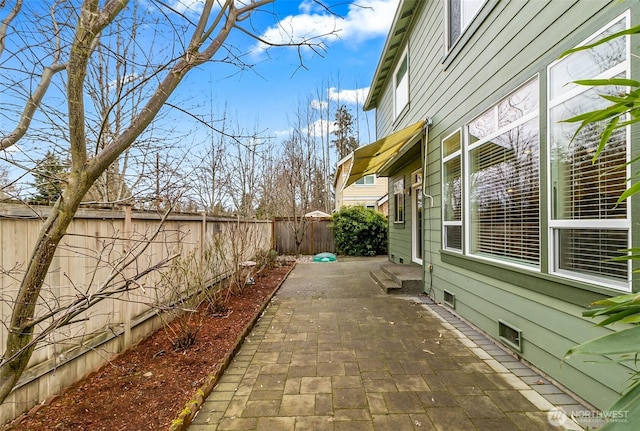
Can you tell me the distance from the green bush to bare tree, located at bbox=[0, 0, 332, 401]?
11.9m

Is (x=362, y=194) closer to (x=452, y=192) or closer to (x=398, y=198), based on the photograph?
(x=398, y=198)

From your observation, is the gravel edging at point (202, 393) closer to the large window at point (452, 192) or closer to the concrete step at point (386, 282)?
the concrete step at point (386, 282)

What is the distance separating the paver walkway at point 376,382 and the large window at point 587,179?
116cm

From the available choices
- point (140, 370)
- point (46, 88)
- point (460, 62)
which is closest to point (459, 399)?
→ point (140, 370)

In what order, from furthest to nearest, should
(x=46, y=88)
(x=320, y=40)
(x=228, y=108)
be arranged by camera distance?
1. (x=228, y=108)
2. (x=320, y=40)
3. (x=46, y=88)

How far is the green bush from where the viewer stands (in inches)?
542

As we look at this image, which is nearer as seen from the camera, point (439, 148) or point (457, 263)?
point (457, 263)

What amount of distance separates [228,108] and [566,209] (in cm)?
779

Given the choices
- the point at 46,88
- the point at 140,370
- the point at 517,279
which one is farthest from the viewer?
the point at 517,279

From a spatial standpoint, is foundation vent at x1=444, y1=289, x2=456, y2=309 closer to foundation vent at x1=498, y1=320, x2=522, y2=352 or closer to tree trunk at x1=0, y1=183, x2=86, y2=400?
foundation vent at x1=498, y1=320, x2=522, y2=352

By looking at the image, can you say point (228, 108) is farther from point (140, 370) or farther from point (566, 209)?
point (566, 209)

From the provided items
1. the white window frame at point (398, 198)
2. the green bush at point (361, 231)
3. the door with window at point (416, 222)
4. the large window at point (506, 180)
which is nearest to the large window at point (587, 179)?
the large window at point (506, 180)

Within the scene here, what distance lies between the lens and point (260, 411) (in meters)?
2.43

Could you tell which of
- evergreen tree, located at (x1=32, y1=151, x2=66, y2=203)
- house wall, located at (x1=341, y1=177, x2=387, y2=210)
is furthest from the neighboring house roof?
house wall, located at (x1=341, y1=177, x2=387, y2=210)
